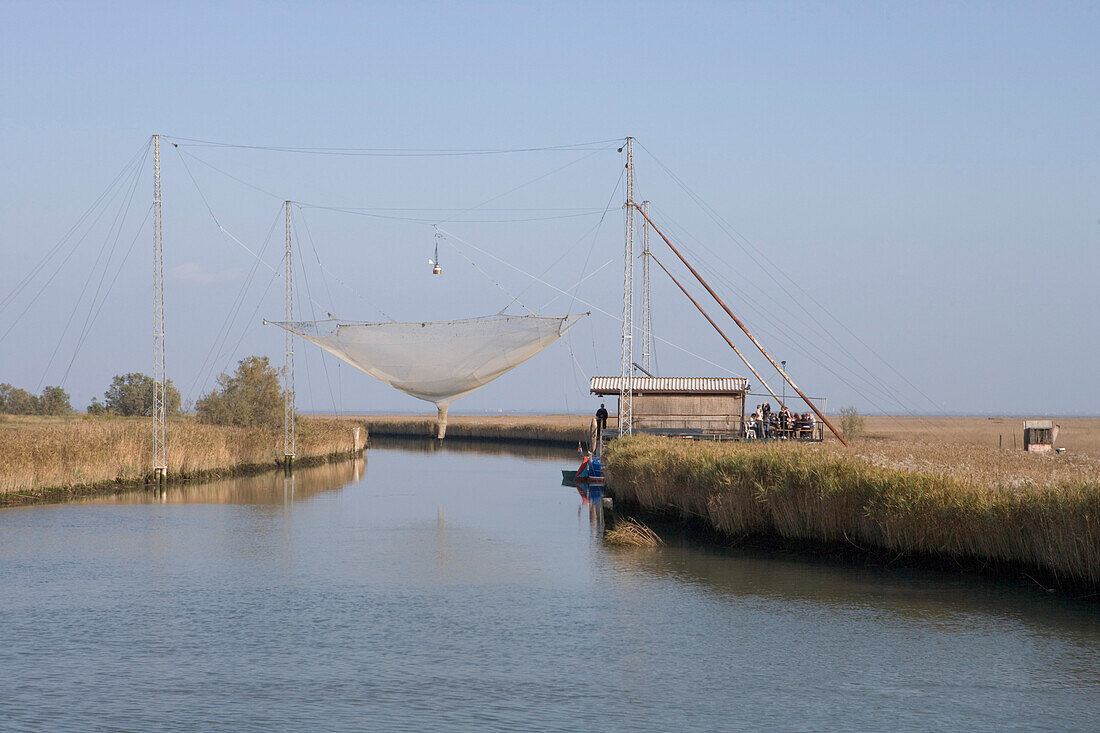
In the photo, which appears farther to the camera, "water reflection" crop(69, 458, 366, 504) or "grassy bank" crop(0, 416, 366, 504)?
"water reflection" crop(69, 458, 366, 504)

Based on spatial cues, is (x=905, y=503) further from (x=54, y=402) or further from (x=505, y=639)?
(x=54, y=402)

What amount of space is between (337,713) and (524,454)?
53441 millimetres

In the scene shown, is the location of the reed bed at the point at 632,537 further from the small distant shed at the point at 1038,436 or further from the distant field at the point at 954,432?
the small distant shed at the point at 1038,436

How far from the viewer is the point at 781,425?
128ft

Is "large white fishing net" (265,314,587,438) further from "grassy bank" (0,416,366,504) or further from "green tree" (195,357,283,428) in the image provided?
"green tree" (195,357,283,428)

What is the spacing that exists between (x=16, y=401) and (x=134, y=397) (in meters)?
10.8

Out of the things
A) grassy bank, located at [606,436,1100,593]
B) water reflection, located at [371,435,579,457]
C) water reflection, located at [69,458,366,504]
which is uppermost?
grassy bank, located at [606,436,1100,593]

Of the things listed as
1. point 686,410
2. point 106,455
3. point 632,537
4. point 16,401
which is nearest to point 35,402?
point 16,401

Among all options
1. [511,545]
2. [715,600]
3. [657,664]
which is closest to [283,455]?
[511,545]

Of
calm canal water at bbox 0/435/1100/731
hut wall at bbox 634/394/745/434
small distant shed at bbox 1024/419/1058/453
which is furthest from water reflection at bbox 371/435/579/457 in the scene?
calm canal water at bbox 0/435/1100/731

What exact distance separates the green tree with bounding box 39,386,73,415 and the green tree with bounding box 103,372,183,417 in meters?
3.49

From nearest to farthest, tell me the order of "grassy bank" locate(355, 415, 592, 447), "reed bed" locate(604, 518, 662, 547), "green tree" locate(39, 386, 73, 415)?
"reed bed" locate(604, 518, 662, 547) → "green tree" locate(39, 386, 73, 415) → "grassy bank" locate(355, 415, 592, 447)

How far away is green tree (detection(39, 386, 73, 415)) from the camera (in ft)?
196

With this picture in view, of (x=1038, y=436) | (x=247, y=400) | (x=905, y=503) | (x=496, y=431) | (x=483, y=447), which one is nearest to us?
(x=905, y=503)
